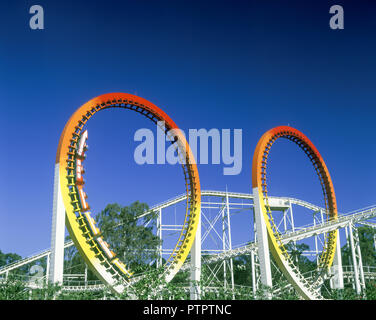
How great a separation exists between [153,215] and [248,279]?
12.7 m

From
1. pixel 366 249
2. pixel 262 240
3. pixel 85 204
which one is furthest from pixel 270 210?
pixel 366 249

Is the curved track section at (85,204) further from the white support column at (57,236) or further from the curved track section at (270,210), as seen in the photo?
the curved track section at (270,210)

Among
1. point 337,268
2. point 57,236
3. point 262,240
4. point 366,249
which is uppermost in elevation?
point 57,236

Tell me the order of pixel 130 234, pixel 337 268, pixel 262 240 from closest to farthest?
pixel 262 240, pixel 337 268, pixel 130 234

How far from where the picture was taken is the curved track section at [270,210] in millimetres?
20203

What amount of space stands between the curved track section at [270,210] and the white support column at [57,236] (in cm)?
867

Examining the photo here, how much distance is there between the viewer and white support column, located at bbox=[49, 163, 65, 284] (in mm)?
16234

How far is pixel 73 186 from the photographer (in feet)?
58.1

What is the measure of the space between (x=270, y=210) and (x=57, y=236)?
10751 mm

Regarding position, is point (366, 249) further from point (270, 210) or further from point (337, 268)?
point (270, 210)

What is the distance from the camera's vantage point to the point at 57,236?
16531 millimetres

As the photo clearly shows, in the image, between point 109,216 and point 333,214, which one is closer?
point 333,214
